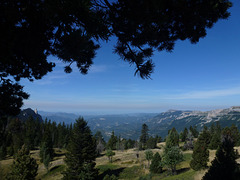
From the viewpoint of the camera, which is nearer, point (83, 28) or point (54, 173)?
point (83, 28)

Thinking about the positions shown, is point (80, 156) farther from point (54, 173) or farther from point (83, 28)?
point (83, 28)

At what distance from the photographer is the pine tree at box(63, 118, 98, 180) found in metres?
27.6

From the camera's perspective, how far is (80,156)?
29516mm

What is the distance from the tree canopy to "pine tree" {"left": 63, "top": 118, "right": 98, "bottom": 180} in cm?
2657

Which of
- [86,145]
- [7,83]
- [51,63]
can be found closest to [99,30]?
[51,63]

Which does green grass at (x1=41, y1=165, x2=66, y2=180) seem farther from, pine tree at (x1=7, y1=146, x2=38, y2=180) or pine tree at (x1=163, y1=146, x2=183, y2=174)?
pine tree at (x1=163, y1=146, x2=183, y2=174)

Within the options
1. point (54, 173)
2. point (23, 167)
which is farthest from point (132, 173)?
point (23, 167)

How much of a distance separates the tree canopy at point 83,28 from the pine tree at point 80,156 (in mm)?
26575

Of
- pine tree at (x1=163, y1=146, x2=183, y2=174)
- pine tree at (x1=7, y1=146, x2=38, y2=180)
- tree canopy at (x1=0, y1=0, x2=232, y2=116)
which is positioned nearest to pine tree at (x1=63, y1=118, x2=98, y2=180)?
pine tree at (x1=7, y1=146, x2=38, y2=180)

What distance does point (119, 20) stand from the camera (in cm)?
464

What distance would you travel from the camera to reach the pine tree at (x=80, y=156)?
90.5 ft

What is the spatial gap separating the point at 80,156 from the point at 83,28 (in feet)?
97.7

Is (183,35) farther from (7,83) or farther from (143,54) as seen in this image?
(7,83)

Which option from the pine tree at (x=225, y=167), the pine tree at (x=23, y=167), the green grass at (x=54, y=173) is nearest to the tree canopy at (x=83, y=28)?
the pine tree at (x=225, y=167)
